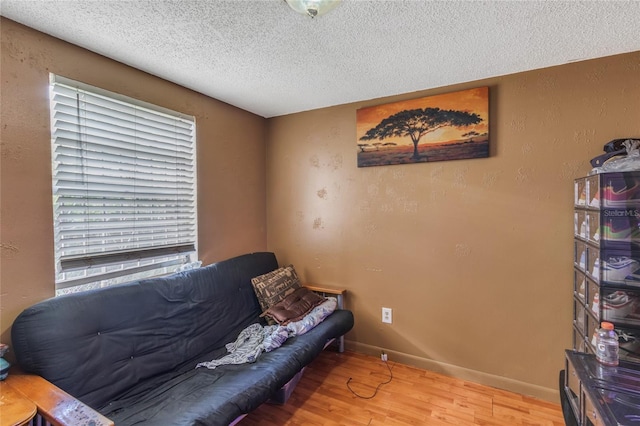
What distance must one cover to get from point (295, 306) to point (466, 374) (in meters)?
1.41

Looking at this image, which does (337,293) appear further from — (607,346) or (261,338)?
(607,346)

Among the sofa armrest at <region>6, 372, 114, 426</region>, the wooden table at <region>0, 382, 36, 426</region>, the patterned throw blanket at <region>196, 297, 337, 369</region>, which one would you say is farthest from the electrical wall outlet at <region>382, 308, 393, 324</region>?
the wooden table at <region>0, 382, 36, 426</region>

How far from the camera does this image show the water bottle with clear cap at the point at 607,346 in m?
1.41

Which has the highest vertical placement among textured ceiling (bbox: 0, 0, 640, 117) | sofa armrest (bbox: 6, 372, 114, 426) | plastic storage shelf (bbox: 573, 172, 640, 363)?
textured ceiling (bbox: 0, 0, 640, 117)

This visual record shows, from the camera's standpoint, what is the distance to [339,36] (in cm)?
161

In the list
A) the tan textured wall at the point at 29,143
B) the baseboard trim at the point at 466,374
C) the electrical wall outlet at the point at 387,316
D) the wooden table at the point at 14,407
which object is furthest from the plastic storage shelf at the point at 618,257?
the tan textured wall at the point at 29,143

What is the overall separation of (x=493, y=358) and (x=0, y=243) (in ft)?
10.1

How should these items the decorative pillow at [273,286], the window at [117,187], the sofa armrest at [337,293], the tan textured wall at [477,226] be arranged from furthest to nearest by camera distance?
the sofa armrest at [337,293]
the decorative pillow at [273,286]
the tan textured wall at [477,226]
the window at [117,187]

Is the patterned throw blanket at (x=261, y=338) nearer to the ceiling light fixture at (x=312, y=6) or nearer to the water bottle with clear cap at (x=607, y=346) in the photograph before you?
the water bottle with clear cap at (x=607, y=346)

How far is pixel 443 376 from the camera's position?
2328mm

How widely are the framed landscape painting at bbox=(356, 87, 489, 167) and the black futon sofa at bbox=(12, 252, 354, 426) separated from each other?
5.03 ft

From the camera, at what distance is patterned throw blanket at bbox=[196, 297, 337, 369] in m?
1.84

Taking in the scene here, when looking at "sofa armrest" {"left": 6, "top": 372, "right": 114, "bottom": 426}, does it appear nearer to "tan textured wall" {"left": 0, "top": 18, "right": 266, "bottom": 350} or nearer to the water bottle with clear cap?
"tan textured wall" {"left": 0, "top": 18, "right": 266, "bottom": 350}

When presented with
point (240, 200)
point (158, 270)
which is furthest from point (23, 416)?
point (240, 200)
